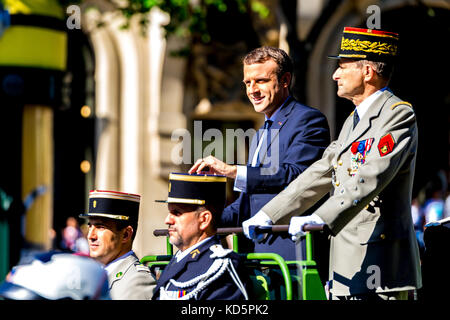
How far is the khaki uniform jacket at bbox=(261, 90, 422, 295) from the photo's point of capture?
14.3 ft

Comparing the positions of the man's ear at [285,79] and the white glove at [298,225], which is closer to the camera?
the white glove at [298,225]

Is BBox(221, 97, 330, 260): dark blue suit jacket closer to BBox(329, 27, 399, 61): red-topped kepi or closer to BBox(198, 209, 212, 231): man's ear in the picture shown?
BBox(198, 209, 212, 231): man's ear

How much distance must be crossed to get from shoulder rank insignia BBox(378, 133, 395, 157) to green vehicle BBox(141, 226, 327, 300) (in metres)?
0.52

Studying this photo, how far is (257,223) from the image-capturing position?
4.71 m

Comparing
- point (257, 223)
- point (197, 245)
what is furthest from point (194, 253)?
point (257, 223)

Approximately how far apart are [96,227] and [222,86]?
38.4 feet

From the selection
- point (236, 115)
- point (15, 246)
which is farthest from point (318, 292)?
Answer: point (236, 115)

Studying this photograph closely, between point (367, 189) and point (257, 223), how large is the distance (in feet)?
2.07

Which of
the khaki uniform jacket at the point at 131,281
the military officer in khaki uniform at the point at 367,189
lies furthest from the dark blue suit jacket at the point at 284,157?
the khaki uniform jacket at the point at 131,281

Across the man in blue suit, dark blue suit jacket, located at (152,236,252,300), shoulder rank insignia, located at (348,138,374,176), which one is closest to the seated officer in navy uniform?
dark blue suit jacket, located at (152,236,252,300)

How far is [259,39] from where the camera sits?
16406 millimetres

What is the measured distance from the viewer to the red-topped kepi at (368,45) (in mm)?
4703

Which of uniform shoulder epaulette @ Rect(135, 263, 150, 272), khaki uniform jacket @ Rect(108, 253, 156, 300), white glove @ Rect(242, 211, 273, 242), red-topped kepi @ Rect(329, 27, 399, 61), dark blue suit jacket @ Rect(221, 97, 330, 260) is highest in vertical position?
red-topped kepi @ Rect(329, 27, 399, 61)

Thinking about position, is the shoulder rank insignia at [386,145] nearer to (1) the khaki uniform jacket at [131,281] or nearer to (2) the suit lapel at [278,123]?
(2) the suit lapel at [278,123]
